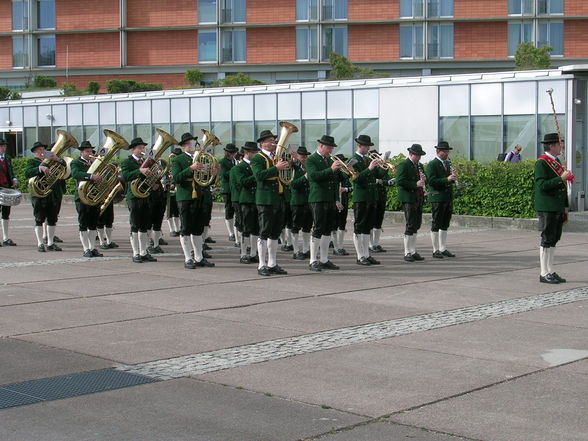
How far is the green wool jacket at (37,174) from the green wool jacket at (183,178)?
3.55 meters

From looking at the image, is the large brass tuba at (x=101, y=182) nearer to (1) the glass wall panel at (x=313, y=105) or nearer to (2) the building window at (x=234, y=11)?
(1) the glass wall panel at (x=313, y=105)

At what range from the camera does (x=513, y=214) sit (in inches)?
882

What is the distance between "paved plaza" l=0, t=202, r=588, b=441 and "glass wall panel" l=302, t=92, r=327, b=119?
1605 cm

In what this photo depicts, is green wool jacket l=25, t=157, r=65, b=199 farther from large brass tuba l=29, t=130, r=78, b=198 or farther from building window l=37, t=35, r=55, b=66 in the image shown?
building window l=37, t=35, r=55, b=66

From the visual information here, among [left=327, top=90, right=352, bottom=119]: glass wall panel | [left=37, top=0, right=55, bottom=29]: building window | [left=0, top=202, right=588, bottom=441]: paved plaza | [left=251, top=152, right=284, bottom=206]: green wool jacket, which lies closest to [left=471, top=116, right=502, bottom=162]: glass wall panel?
[left=327, top=90, right=352, bottom=119]: glass wall panel

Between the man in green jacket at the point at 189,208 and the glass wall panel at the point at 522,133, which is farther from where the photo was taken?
the glass wall panel at the point at 522,133

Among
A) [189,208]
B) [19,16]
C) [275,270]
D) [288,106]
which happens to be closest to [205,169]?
[189,208]

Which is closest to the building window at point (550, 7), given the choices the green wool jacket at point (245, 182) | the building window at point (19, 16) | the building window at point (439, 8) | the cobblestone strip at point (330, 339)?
the building window at point (439, 8)

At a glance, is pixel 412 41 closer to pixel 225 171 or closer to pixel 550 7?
pixel 550 7

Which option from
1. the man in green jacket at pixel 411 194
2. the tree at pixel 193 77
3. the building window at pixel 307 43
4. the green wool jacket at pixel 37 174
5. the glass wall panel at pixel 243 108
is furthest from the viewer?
the building window at pixel 307 43

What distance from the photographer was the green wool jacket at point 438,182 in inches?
653

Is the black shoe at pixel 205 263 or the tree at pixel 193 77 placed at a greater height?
the tree at pixel 193 77

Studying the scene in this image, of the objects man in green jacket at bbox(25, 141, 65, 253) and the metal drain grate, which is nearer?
the metal drain grate

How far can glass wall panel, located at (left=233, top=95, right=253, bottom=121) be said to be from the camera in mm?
32469
